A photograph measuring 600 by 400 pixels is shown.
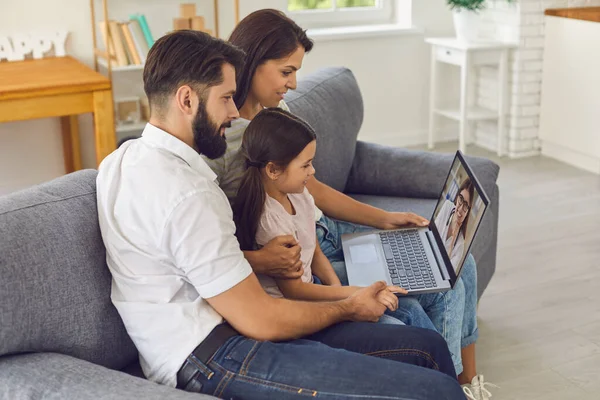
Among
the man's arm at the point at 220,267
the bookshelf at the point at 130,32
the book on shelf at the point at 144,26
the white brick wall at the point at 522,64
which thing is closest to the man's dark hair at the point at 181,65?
the man's arm at the point at 220,267

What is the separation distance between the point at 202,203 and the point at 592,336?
1780mm

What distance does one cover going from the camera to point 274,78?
2133 mm

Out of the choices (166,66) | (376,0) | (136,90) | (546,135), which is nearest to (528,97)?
(546,135)

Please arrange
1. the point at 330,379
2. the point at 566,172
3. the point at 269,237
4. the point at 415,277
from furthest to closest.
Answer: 1. the point at 566,172
2. the point at 415,277
3. the point at 269,237
4. the point at 330,379

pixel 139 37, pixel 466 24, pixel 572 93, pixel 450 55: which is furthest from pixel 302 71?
pixel 572 93

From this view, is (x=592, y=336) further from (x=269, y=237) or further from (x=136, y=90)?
(x=136, y=90)

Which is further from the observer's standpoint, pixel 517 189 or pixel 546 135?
pixel 546 135

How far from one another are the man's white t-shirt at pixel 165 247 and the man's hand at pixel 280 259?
0.79 feet

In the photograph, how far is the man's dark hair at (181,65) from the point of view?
1642 millimetres

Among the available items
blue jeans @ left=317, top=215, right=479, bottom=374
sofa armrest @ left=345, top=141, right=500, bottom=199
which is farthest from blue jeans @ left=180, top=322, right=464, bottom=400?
sofa armrest @ left=345, top=141, right=500, bottom=199

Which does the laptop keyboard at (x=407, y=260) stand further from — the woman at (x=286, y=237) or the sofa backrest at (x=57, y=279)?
the sofa backrest at (x=57, y=279)

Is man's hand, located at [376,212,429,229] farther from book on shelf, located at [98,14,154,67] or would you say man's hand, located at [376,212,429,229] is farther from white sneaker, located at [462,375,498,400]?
book on shelf, located at [98,14,154,67]

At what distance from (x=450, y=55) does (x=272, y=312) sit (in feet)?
11.7

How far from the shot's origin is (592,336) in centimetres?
279
